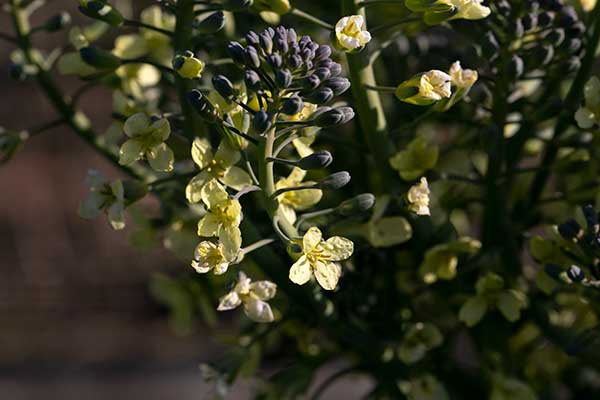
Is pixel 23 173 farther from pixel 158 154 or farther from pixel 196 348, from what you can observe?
pixel 158 154

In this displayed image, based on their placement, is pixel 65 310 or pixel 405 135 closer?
pixel 405 135

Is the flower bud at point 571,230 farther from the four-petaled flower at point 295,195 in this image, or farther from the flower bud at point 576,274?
the four-petaled flower at point 295,195

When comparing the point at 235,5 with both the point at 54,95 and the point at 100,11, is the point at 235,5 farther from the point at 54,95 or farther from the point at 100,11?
the point at 54,95

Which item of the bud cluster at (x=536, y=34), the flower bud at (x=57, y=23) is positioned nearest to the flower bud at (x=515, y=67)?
the bud cluster at (x=536, y=34)

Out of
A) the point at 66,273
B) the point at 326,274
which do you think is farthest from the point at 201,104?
the point at 66,273

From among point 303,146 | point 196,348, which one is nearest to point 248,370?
point 303,146

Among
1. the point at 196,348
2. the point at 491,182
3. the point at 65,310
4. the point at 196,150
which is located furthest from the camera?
the point at 65,310

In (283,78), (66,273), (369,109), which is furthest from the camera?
(66,273)
